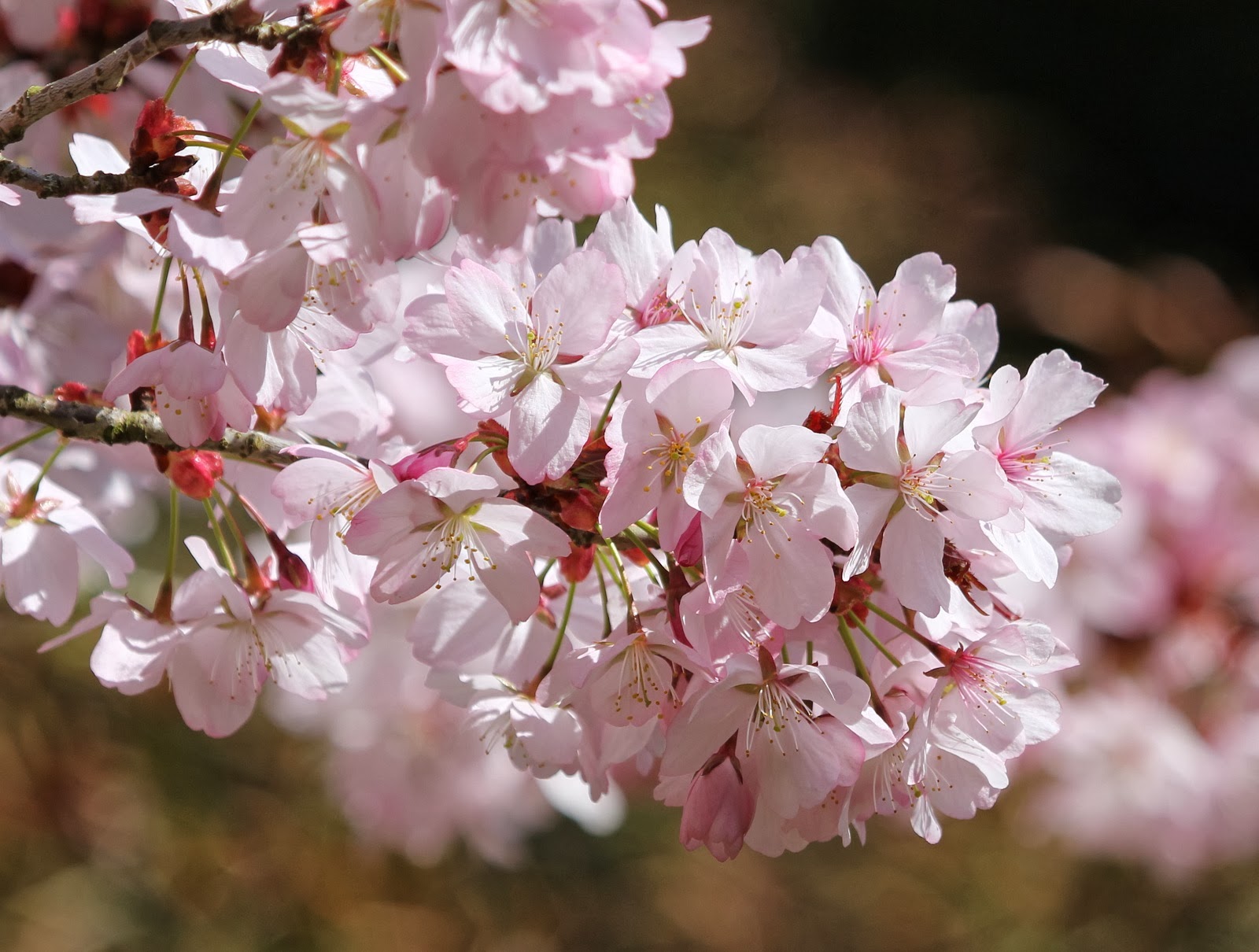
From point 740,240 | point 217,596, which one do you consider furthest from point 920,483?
point 740,240

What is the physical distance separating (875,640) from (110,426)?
1.13 ft

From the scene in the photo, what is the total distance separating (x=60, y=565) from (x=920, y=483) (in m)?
0.39

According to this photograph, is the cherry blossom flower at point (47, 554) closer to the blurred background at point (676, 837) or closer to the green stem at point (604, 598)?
the green stem at point (604, 598)

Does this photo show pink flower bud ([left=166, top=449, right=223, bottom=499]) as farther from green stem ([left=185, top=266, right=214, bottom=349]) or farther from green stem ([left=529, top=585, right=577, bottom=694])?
green stem ([left=529, top=585, right=577, bottom=694])

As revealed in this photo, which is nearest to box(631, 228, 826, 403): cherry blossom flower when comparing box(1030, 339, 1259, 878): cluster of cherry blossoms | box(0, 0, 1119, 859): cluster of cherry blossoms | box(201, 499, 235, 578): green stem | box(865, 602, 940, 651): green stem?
box(0, 0, 1119, 859): cluster of cherry blossoms

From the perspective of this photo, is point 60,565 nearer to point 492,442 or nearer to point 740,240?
point 492,442

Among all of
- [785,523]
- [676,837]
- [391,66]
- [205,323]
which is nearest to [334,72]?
[391,66]

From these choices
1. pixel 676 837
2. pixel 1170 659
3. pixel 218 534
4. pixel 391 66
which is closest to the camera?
pixel 391 66

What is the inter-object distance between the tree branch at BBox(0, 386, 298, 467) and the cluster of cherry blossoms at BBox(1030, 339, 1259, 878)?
990 mm

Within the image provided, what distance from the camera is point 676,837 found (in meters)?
1.54

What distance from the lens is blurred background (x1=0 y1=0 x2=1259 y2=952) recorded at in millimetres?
1257

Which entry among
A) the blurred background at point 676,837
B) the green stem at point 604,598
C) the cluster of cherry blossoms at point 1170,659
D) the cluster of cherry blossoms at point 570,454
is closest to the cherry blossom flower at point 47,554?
the cluster of cherry blossoms at point 570,454

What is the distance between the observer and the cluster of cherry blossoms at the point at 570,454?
0.37 metres

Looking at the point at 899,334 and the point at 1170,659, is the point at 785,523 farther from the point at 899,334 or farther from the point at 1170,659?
the point at 1170,659
